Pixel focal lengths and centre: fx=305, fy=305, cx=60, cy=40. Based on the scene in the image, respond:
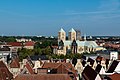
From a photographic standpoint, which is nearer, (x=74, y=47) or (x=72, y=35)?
(x=74, y=47)

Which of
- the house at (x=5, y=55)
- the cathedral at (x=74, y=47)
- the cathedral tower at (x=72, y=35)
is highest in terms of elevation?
the cathedral tower at (x=72, y=35)

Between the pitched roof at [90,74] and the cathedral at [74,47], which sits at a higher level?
the cathedral at [74,47]

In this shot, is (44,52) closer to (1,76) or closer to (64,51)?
(64,51)

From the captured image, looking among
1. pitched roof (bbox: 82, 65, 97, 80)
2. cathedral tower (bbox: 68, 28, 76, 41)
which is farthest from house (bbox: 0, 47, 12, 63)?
cathedral tower (bbox: 68, 28, 76, 41)

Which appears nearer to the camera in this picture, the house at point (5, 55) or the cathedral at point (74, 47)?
the house at point (5, 55)

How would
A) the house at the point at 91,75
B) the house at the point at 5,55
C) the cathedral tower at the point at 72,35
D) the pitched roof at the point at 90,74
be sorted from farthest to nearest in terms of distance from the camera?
the cathedral tower at the point at 72,35 < the house at the point at 5,55 < the pitched roof at the point at 90,74 < the house at the point at 91,75

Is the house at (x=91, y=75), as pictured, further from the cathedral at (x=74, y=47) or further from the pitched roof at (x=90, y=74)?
the cathedral at (x=74, y=47)

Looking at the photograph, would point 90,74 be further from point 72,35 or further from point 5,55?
point 72,35

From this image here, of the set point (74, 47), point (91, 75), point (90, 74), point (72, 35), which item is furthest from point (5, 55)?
point (72, 35)

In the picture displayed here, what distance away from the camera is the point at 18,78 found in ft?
114

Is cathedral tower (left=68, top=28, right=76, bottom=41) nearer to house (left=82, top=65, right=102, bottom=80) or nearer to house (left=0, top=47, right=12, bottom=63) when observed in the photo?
house (left=0, top=47, right=12, bottom=63)

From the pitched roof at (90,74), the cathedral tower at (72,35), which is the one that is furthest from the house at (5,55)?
the cathedral tower at (72,35)

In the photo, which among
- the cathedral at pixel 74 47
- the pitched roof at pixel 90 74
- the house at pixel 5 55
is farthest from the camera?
the cathedral at pixel 74 47

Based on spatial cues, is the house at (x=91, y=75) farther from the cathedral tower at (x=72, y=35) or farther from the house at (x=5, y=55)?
the cathedral tower at (x=72, y=35)
